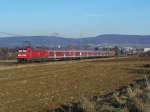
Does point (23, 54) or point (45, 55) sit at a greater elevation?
point (23, 54)

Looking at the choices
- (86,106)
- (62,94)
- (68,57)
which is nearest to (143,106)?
(86,106)

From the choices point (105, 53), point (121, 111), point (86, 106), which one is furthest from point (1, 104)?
point (105, 53)

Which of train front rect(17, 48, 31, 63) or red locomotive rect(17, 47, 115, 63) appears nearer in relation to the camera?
train front rect(17, 48, 31, 63)

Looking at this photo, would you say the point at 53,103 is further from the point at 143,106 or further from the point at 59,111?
the point at 143,106

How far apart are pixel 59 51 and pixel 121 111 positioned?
75.3 metres

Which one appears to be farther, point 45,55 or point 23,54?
point 45,55

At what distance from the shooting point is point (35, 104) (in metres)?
17.5

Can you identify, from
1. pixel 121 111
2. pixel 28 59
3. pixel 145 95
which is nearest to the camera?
pixel 121 111

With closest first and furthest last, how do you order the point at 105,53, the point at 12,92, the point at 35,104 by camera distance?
the point at 35,104 → the point at 12,92 → the point at 105,53

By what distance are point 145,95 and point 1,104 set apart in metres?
6.95

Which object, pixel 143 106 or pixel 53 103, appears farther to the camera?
pixel 53 103

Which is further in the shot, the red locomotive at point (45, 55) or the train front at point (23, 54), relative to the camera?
the red locomotive at point (45, 55)

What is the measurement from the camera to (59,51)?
8619 cm

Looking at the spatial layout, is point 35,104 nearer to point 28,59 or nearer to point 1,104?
point 1,104
